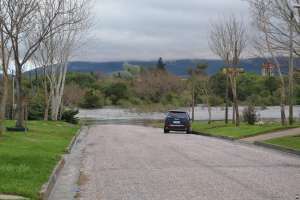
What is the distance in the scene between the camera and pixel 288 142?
26.7 metres

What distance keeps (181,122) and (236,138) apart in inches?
377

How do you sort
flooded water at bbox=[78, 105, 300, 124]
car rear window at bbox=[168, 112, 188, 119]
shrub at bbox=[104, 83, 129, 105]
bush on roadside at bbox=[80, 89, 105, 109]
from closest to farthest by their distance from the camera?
1. car rear window at bbox=[168, 112, 188, 119]
2. flooded water at bbox=[78, 105, 300, 124]
3. bush on roadside at bbox=[80, 89, 105, 109]
4. shrub at bbox=[104, 83, 129, 105]

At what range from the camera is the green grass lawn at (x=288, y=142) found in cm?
2498

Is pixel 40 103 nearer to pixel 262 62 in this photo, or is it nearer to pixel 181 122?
pixel 181 122

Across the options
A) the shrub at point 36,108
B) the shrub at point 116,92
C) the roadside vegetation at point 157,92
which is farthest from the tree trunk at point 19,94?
the shrub at point 116,92

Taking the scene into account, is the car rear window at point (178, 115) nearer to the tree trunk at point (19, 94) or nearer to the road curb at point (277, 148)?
the road curb at point (277, 148)

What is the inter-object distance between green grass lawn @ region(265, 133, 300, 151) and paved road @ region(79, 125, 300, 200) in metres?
2.85

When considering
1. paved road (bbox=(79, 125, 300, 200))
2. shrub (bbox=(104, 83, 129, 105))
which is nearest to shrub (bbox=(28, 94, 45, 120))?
paved road (bbox=(79, 125, 300, 200))

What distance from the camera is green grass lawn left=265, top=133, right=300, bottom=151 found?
24984 millimetres

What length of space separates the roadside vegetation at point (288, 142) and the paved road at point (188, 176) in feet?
9.08

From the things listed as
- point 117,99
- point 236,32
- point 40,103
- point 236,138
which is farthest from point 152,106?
point 236,138

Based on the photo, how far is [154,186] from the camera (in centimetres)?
1291

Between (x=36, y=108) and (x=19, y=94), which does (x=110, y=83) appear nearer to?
(x=36, y=108)

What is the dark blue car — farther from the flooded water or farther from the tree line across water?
the flooded water
